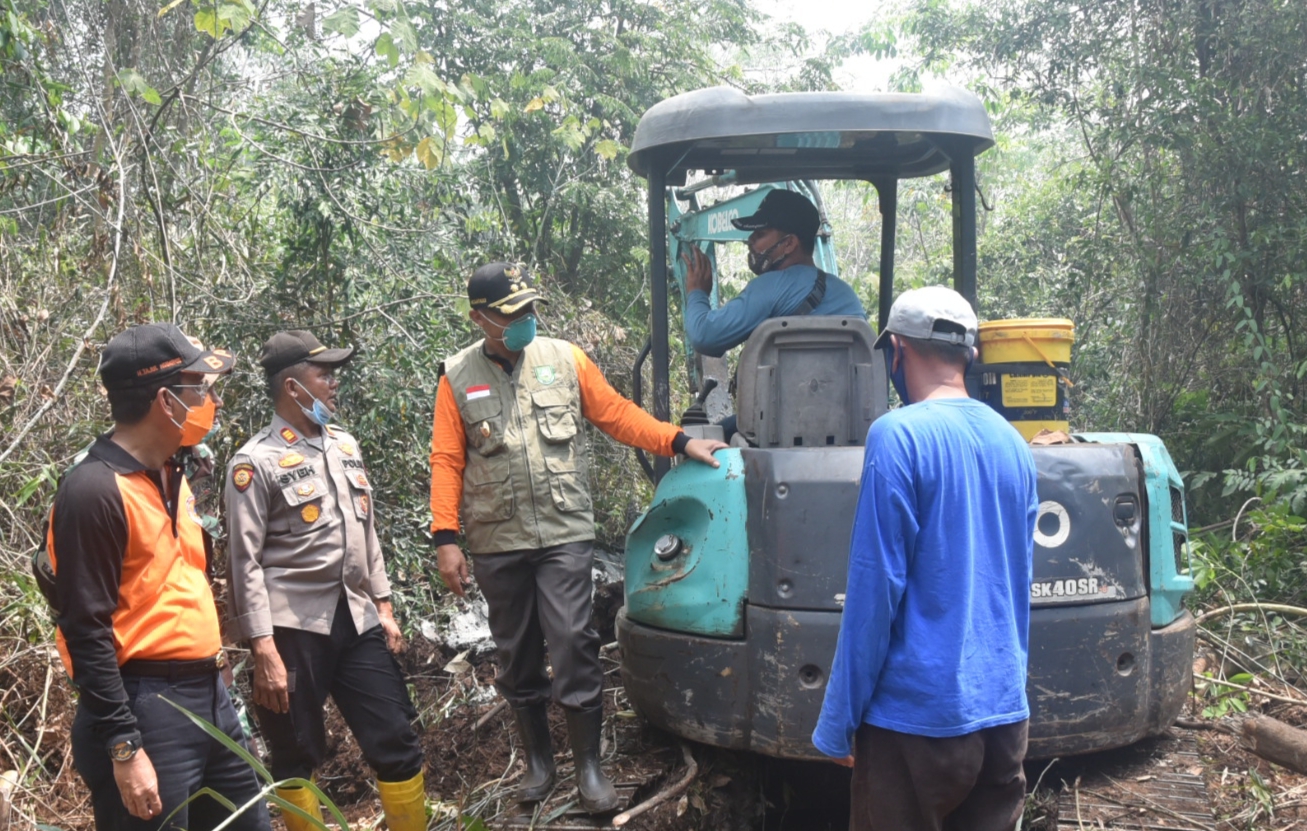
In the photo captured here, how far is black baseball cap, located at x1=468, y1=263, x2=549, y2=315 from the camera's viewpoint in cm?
391

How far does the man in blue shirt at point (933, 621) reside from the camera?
89.7 inches

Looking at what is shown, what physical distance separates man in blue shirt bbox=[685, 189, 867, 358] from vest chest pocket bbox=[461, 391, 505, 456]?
0.81 m

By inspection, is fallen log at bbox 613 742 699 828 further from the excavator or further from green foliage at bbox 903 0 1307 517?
green foliage at bbox 903 0 1307 517

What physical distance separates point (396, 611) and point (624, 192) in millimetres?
6086

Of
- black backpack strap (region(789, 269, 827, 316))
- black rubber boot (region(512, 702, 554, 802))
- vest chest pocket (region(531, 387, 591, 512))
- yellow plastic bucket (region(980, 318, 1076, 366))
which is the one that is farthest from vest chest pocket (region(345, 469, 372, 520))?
yellow plastic bucket (region(980, 318, 1076, 366))

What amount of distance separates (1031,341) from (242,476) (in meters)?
2.60

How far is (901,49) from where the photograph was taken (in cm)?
1526

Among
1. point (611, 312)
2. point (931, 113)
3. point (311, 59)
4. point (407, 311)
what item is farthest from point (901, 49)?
point (931, 113)

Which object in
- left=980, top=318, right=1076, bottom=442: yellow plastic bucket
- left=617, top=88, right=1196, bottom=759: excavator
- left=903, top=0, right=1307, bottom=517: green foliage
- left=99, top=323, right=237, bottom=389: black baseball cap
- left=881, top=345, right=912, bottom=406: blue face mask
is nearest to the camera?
left=881, top=345, right=912, bottom=406: blue face mask

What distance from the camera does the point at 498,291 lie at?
3941mm

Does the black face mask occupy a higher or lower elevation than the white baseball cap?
higher

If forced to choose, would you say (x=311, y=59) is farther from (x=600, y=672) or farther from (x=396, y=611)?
(x=600, y=672)

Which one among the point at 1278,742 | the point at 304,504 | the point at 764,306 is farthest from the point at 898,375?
the point at 1278,742

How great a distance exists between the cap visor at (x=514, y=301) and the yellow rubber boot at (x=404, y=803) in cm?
160
